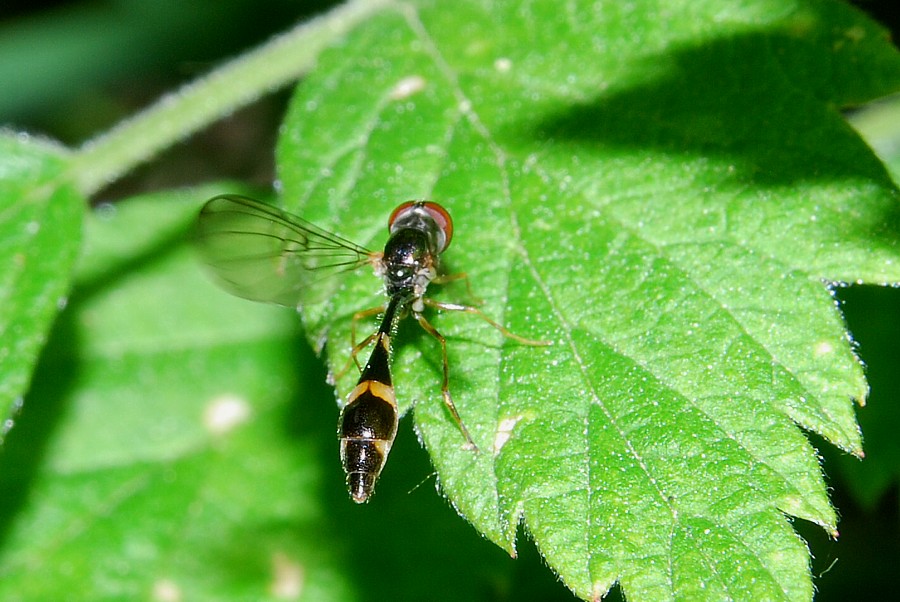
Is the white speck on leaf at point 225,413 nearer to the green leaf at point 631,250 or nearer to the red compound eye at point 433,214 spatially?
the green leaf at point 631,250

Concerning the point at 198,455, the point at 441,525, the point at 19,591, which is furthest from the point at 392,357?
the point at 19,591

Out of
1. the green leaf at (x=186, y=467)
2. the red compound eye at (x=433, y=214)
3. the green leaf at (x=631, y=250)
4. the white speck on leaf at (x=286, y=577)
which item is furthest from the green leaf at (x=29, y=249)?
the white speck on leaf at (x=286, y=577)

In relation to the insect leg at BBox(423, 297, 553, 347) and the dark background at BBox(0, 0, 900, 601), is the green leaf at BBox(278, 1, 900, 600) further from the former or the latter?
the dark background at BBox(0, 0, 900, 601)

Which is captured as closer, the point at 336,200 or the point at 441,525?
the point at 336,200

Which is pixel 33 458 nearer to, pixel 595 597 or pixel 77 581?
pixel 77 581

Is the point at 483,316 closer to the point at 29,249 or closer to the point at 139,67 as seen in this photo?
the point at 29,249

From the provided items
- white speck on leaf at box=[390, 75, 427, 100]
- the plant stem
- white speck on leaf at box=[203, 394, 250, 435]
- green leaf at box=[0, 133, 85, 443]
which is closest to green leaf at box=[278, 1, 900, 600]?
white speck on leaf at box=[390, 75, 427, 100]

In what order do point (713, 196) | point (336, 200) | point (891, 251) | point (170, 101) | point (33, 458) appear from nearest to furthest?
point (891, 251) → point (713, 196) → point (336, 200) → point (170, 101) → point (33, 458)
